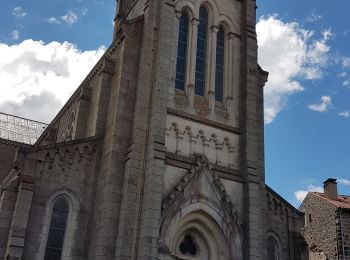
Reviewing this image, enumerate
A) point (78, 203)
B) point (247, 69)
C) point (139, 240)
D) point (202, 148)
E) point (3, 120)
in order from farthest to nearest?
point (3, 120) → point (247, 69) → point (202, 148) → point (78, 203) → point (139, 240)

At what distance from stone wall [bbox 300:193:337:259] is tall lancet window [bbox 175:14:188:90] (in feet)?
52.7

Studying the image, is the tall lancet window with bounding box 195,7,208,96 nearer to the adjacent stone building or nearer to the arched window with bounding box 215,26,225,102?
the arched window with bounding box 215,26,225,102

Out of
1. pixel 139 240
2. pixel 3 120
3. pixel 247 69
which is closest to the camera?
pixel 139 240

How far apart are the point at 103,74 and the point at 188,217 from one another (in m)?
7.91

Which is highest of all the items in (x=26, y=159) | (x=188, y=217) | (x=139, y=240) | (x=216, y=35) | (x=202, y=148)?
(x=216, y=35)

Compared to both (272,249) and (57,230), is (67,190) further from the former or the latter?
(272,249)

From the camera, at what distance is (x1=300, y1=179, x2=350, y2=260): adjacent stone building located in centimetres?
3303

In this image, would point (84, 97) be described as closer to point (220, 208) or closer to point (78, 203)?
point (78, 203)

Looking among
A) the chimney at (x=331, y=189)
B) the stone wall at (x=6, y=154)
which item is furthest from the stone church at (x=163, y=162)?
the chimney at (x=331, y=189)

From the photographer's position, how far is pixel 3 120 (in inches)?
1715

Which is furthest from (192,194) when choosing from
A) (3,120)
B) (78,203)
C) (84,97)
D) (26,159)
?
(3,120)

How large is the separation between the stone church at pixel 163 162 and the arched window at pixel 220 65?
0.06 m

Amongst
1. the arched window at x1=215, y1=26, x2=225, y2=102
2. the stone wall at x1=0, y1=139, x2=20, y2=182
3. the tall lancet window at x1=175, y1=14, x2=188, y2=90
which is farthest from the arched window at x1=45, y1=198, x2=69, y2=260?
the stone wall at x1=0, y1=139, x2=20, y2=182

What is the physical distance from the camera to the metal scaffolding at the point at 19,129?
137 ft
